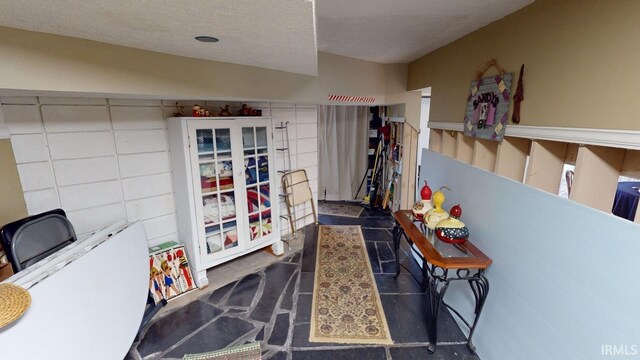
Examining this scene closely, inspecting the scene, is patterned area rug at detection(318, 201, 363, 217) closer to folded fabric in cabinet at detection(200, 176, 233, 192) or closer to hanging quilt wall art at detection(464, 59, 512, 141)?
folded fabric in cabinet at detection(200, 176, 233, 192)

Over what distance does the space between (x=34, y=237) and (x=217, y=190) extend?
Answer: 1243 millimetres

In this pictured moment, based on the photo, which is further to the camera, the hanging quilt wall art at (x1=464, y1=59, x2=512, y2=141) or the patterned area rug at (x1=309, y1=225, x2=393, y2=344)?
the patterned area rug at (x1=309, y1=225, x2=393, y2=344)

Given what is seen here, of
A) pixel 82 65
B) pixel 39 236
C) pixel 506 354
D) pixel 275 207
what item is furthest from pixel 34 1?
pixel 506 354

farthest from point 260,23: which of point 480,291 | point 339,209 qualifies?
point 339,209

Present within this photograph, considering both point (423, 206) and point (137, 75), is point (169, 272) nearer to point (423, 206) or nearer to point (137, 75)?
point (137, 75)

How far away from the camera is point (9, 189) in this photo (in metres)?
1.71

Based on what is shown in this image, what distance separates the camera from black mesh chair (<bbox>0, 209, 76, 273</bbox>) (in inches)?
55.2

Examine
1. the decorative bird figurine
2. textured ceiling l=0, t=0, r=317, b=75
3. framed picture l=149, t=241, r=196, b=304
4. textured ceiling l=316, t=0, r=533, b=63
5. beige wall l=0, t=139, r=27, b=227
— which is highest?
textured ceiling l=316, t=0, r=533, b=63

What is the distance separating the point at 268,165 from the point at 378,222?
2021 mm

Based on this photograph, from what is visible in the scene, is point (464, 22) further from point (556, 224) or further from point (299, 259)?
point (299, 259)

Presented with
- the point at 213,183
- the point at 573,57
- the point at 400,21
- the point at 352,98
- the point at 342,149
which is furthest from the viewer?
the point at 342,149

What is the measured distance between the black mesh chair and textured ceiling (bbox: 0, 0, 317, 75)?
3.32 feet

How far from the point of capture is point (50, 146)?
6.34ft

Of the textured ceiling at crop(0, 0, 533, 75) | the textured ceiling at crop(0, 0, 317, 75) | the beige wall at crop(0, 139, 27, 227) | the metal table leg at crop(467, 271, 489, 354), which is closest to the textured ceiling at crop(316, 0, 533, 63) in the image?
the textured ceiling at crop(0, 0, 533, 75)
